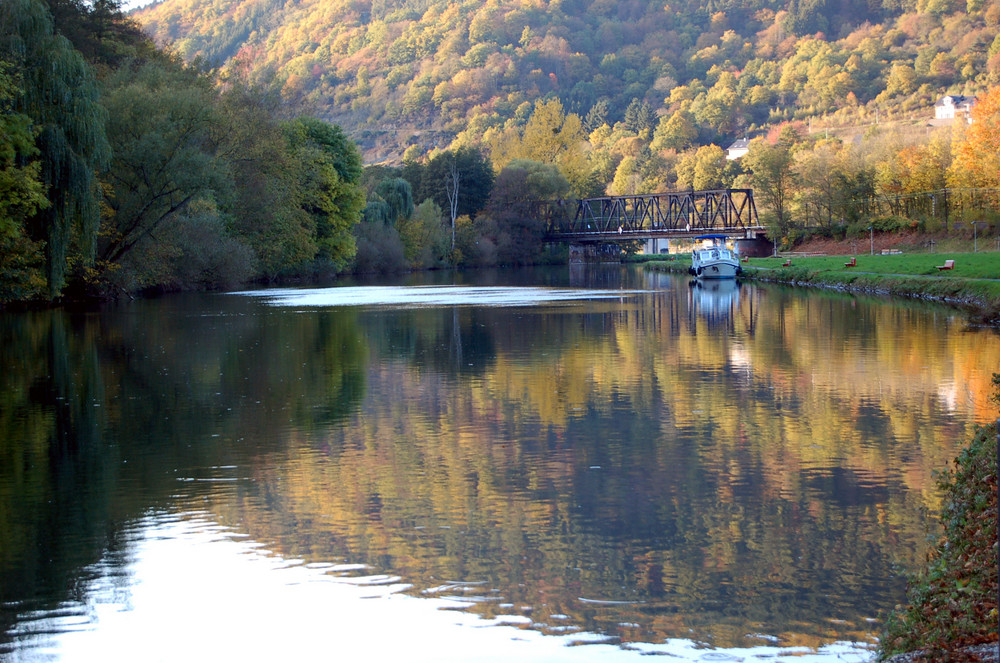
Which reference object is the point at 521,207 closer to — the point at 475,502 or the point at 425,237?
the point at 425,237

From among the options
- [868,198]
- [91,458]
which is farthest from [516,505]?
[868,198]

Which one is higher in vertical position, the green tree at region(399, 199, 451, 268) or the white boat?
the green tree at region(399, 199, 451, 268)

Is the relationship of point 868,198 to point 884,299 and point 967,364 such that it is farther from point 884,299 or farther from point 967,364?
point 967,364

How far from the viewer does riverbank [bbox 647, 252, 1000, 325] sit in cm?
3644

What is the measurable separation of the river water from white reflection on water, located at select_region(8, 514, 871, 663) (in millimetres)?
24

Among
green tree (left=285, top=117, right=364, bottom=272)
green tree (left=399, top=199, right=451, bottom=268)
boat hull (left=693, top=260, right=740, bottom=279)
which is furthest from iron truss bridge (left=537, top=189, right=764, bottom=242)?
green tree (left=285, top=117, right=364, bottom=272)

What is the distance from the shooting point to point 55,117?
35.7 metres

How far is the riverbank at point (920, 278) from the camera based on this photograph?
36438 millimetres

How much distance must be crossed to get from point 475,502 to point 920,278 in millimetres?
39418

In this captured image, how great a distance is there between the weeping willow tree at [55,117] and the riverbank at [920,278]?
28468 millimetres

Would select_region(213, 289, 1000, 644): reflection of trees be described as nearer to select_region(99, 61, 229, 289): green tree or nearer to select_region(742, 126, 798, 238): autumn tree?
select_region(99, 61, 229, 289): green tree

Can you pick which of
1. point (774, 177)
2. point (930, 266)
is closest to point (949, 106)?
point (774, 177)

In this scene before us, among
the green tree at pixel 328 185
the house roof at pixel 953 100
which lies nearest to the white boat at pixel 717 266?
the green tree at pixel 328 185

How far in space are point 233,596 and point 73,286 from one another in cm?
4584
